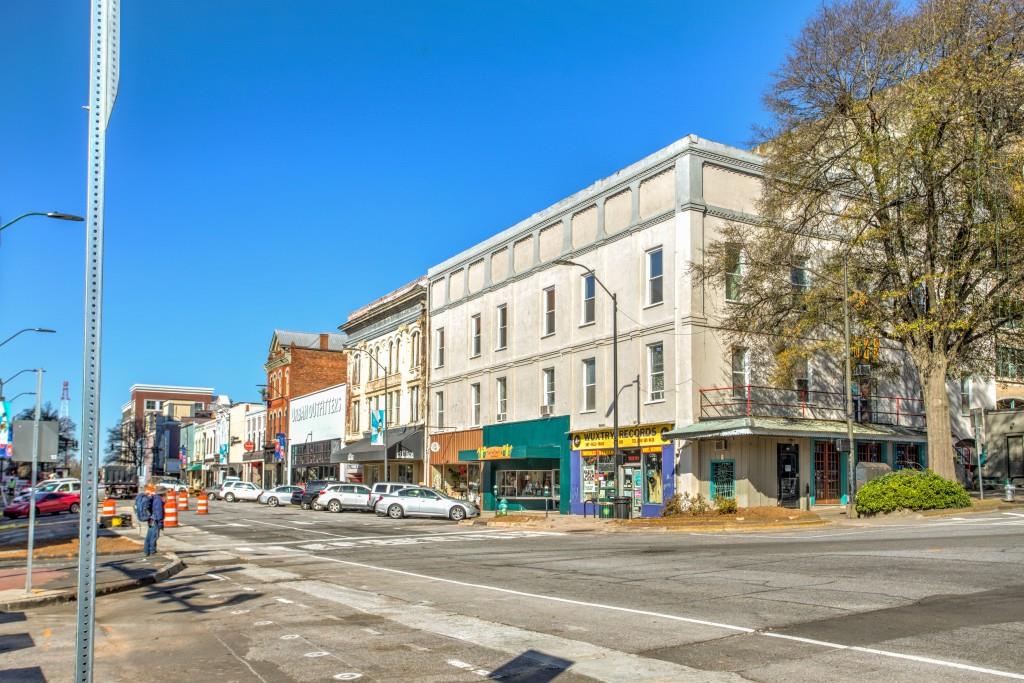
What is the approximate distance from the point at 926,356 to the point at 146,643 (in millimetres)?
28293

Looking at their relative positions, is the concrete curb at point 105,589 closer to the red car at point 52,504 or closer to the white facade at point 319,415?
the red car at point 52,504

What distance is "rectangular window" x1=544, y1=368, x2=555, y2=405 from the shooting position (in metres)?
43.6

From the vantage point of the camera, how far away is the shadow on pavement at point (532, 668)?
25.8 feet

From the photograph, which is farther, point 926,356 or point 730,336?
point 730,336

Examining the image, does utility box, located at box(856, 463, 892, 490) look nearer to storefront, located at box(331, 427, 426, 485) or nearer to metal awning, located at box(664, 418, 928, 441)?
metal awning, located at box(664, 418, 928, 441)

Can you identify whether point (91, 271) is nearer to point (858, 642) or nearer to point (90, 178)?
point (90, 178)

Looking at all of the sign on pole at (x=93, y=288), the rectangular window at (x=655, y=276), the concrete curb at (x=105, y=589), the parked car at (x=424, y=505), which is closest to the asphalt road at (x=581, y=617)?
the concrete curb at (x=105, y=589)

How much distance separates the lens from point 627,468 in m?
37.5

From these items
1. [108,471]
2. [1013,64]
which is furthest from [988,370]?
[108,471]

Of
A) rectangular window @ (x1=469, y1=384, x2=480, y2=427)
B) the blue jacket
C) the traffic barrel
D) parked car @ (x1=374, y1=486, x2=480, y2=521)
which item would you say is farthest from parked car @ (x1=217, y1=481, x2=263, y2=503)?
the blue jacket

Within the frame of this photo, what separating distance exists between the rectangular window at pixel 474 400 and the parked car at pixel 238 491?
20.4 m

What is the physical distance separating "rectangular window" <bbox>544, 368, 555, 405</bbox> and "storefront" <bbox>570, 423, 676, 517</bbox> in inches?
124

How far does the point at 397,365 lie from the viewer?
2400 inches

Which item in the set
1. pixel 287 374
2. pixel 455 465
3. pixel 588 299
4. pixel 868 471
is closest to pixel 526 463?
pixel 455 465
